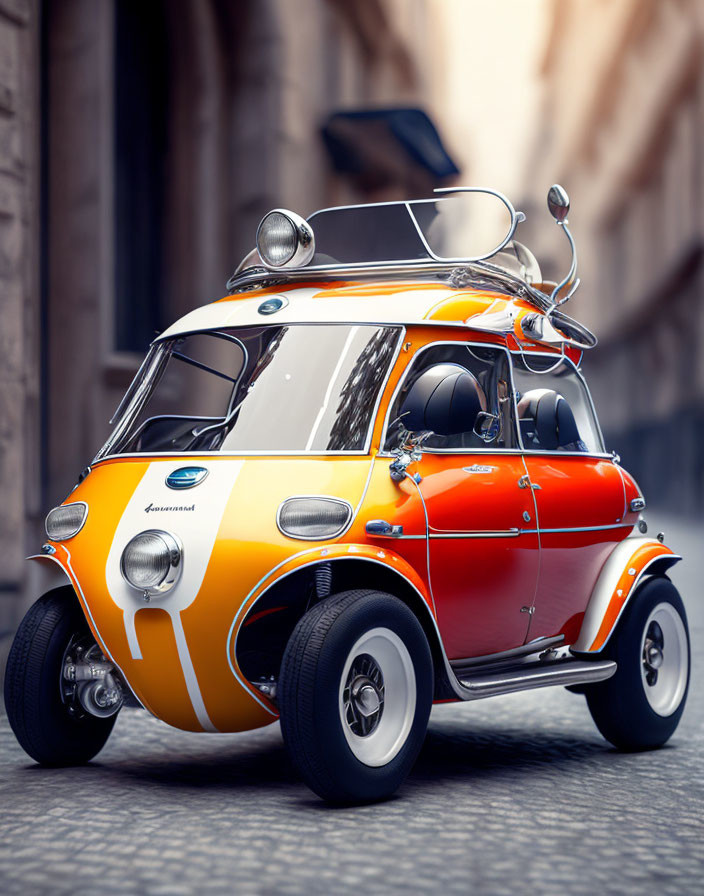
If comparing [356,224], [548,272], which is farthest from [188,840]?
[548,272]

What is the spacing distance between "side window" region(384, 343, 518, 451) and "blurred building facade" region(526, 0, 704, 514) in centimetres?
2670

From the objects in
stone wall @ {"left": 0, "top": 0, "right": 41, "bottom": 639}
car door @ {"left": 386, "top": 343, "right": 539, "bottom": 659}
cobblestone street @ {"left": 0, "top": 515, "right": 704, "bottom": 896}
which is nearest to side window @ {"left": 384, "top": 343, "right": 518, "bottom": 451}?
car door @ {"left": 386, "top": 343, "right": 539, "bottom": 659}

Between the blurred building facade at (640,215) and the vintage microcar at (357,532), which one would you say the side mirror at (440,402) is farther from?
the blurred building facade at (640,215)

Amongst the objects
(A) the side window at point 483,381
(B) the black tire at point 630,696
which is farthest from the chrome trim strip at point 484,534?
(B) the black tire at point 630,696

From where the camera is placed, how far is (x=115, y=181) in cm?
1603

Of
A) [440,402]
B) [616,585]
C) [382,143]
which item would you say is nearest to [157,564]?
[440,402]

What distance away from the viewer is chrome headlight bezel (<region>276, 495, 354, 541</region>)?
5809 mm

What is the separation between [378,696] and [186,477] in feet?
3.86

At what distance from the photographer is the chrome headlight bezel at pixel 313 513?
5.81 meters

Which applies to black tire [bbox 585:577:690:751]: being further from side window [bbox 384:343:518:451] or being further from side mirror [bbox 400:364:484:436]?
side mirror [bbox 400:364:484:436]

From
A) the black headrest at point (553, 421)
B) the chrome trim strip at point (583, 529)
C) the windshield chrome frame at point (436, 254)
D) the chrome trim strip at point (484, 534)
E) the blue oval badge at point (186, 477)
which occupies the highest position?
the windshield chrome frame at point (436, 254)

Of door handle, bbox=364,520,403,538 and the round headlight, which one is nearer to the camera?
the round headlight

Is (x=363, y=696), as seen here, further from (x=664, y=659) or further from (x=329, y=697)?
(x=664, y=659)

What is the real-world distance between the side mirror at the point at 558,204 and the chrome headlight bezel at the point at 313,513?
2.54m
